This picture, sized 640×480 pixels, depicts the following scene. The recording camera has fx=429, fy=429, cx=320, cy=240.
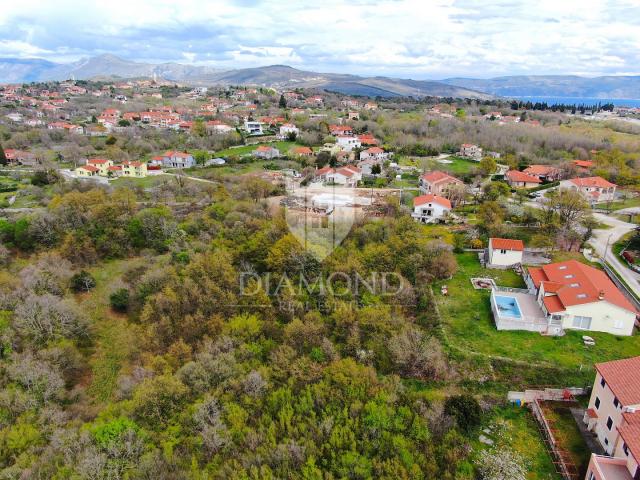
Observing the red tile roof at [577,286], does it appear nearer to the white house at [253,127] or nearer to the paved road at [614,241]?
the paved road at [614,241]

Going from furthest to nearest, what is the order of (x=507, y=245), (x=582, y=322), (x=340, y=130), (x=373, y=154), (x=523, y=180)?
1. (x=340, y=130)
2. (x=373, y=154)
3. (x=523, y=180)
4. (x=507, y=245)
5. (x=582, y=322)

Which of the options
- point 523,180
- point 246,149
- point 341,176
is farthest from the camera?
point 246,149

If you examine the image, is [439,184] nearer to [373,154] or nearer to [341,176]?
[341,176]

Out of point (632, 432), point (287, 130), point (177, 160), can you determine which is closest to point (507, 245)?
point (632, 432)

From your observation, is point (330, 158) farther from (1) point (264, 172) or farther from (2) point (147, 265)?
(2) point (147, 265)

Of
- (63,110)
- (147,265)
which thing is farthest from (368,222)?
(63,110)

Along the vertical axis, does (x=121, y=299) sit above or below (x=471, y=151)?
below
